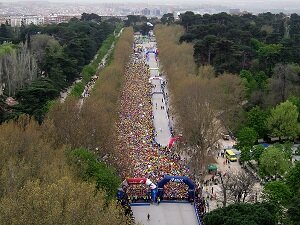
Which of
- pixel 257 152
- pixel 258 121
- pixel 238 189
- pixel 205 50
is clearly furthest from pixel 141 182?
pixel 205 50

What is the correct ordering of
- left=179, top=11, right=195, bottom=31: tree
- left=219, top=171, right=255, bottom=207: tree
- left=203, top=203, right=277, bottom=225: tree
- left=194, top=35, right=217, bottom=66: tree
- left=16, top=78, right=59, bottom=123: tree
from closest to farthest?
left=203, top=203, right=277, bottom=225: tree → left=219, top=171, right=255, bottom=207: tree → left=16, top=78, right=59, bottom=123: tree → left=194, top=35, right=217, bottom=66: tree → left=179, top=11, right=195, bottom=31: tree

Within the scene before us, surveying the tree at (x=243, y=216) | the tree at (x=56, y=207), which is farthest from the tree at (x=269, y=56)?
the tree at (x=56, y=207)

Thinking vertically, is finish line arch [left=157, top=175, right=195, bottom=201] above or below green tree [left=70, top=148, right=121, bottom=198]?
below

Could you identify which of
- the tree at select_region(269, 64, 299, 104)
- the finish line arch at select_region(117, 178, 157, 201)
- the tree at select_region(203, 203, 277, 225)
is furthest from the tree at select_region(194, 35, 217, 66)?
the tree at select_region(203, 203, 277, 225)

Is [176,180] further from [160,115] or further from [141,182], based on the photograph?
[160,115]

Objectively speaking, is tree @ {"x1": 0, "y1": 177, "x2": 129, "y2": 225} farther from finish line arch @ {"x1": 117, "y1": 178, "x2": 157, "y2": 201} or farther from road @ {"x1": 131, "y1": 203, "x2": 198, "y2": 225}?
finish line arch @ {"x1": 117, "y1": 178, "x2": 157, "y2": 201}

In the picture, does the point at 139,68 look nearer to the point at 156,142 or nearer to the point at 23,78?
the point at 23,78

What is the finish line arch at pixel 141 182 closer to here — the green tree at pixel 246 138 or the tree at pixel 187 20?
the green tree at pixel 246 138
